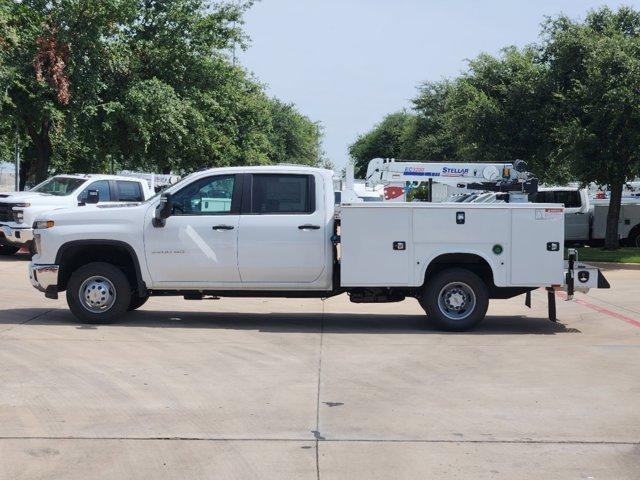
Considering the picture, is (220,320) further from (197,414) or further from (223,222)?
(197,414)

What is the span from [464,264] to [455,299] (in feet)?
1.59

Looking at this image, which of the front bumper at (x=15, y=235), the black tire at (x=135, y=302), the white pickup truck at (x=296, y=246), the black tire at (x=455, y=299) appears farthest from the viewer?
the front bumper at (x=15, y=235)

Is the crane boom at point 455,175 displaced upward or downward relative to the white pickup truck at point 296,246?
upward

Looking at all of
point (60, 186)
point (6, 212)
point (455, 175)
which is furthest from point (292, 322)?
point (60, 186)

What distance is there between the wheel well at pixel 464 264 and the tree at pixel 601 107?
14.8 m

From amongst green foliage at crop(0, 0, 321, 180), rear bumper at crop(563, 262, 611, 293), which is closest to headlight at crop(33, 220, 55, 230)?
rear bumper at crop(563, 262, 611, 293)

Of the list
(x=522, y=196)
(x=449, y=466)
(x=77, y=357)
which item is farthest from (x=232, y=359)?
(x=522, y=196)

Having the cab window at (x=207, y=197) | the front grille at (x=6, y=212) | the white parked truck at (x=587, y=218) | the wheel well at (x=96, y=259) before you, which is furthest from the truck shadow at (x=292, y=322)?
the white parked truck at (x=587, y=218)

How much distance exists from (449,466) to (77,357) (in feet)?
16.0

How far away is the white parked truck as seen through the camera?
102ft

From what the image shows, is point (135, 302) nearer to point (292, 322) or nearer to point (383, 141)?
point (292, 322)

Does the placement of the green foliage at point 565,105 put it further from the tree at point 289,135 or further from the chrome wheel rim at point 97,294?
the tree at point 289,135

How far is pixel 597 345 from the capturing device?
11.2 metres

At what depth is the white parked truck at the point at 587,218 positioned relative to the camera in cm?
3109
